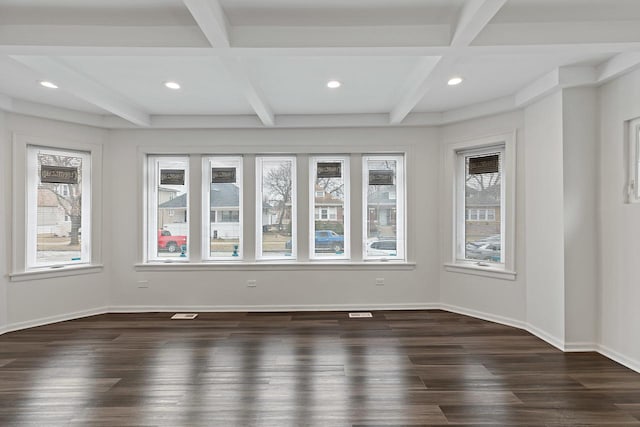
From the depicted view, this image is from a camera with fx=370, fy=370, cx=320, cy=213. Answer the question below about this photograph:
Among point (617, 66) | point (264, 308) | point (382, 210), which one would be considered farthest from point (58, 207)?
point (617, 66)

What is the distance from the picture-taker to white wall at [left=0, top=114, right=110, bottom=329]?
14.9 feet

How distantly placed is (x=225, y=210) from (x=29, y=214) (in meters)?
2.45

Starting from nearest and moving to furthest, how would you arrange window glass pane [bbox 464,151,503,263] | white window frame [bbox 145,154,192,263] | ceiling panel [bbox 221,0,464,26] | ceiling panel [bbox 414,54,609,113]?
Answer: ceiling panel [bbox 221,0,464,26] < ceiling panel [bbox 414,54,609,113] < window glass pane [bbox 464,151,503,263] < white window frame [bbox 145,154,192,263]

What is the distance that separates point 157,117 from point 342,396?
14.4 feet

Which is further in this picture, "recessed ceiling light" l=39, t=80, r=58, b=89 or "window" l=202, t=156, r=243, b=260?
"window" l=202, t=156, r=243, b=260

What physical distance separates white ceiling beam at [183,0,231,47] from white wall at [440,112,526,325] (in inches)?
140

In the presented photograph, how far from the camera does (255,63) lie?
134 inches

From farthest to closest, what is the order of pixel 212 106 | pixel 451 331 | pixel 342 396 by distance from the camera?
pixel 212 106 → pixel 451 331 → pixel 342 396

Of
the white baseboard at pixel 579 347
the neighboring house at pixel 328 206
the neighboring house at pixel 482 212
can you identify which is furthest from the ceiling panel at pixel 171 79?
the white baseboard at pixel 579 347

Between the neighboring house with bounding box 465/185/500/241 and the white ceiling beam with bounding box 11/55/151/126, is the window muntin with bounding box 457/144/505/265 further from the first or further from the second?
the white ceiling beam with bounding box 11/55/151/126

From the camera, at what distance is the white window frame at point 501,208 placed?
15.2ft

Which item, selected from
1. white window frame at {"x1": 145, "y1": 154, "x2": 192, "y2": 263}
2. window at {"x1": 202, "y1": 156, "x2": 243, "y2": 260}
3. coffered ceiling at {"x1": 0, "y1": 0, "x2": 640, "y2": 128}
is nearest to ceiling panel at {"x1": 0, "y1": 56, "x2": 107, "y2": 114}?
coffered ceiling at {"x1": 0, "y1": 0, "x2": 640, "y2": 128}

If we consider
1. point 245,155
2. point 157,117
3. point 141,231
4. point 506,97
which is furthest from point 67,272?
point 506,97

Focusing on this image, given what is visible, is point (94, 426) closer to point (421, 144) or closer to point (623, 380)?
point (623, 380)
